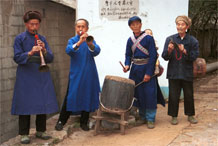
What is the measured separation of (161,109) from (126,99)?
2158 millimetres

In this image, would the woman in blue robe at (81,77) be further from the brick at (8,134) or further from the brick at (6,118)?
the brick at (8,134)

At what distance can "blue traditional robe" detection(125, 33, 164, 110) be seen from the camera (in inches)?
213

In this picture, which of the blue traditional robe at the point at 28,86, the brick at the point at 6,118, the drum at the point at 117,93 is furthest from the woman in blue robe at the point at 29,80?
the brick at the point at 6,118

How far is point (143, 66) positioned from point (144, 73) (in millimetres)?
121

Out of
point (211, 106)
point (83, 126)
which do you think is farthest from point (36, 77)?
point (211, 106)

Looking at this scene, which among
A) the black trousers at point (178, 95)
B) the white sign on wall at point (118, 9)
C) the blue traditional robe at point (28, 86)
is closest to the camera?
the blue traditional robe at point (28, 86)

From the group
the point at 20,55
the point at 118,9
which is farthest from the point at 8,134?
the point at 118,9

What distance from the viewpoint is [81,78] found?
5254mm

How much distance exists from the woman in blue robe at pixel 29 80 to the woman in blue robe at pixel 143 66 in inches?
60.0

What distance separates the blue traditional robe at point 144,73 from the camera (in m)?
5.40

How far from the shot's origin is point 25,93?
15.0ft

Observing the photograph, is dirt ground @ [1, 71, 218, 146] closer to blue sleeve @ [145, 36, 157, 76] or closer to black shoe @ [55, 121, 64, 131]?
black shoe @ [55, 121, 64, 131]

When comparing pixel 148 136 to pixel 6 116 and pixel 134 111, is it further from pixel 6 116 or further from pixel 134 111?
pixel 6 116

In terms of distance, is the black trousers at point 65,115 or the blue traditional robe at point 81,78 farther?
the black trousers at point 65,115
